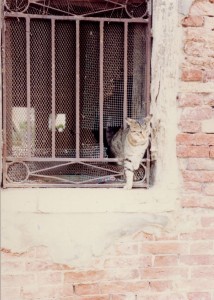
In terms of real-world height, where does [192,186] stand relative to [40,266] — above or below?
above

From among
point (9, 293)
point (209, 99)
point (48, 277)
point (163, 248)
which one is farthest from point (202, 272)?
point (9, 293)

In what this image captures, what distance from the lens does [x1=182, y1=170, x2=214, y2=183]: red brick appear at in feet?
8.12

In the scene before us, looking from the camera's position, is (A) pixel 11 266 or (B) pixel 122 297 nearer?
(A) pixel 11 266

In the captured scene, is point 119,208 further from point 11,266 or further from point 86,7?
point 86,7

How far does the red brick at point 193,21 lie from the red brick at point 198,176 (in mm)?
886

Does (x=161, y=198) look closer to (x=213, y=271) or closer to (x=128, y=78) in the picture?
(x=213, y=271)

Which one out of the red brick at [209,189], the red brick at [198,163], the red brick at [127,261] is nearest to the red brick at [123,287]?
the red brick at [127,261]

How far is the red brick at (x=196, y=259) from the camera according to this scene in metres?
2.52

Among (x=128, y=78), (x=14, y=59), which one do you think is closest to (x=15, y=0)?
(x=14, y=59)

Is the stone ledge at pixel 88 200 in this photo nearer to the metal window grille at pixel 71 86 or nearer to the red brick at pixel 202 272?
the metal window grille at pixel 71 86

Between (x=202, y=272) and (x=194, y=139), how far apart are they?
0.84 m

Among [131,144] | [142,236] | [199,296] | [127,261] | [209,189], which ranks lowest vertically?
[199,296]

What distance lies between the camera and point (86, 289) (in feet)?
8.13

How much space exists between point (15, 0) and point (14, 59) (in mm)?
347
